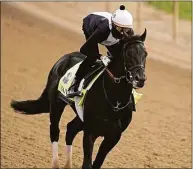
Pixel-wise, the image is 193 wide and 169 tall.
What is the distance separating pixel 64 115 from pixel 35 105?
2713 millimetres

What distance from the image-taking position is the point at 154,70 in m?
13.8

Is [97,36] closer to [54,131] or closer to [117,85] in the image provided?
[117,85]

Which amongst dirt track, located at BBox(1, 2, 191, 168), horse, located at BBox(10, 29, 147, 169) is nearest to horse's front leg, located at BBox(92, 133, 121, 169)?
horse, located at BBox(10, 29, 147, 169)

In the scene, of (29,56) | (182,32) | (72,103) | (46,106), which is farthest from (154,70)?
(72,103)

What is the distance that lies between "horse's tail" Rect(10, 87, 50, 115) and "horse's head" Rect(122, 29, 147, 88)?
2.23 m

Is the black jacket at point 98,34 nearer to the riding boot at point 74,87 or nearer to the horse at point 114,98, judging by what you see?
the horse at point 114,98

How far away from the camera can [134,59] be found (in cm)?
512

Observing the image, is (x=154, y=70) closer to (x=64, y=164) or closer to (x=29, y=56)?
(x=29, y=56)

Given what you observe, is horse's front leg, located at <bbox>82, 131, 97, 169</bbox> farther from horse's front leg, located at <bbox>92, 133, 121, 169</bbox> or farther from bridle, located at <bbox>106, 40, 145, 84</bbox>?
bridle, located at <bbox>106, 40, 145, 84</bbox>

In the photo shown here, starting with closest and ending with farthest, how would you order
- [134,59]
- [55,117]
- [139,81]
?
[139,81] < [134,59] < [55,117]

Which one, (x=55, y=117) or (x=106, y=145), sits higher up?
(x=106, y=145)

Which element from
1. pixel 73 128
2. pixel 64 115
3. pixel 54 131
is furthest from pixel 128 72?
pixel 64 115

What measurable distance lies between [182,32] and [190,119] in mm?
8219

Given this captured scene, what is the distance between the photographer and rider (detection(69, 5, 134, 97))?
530cm
